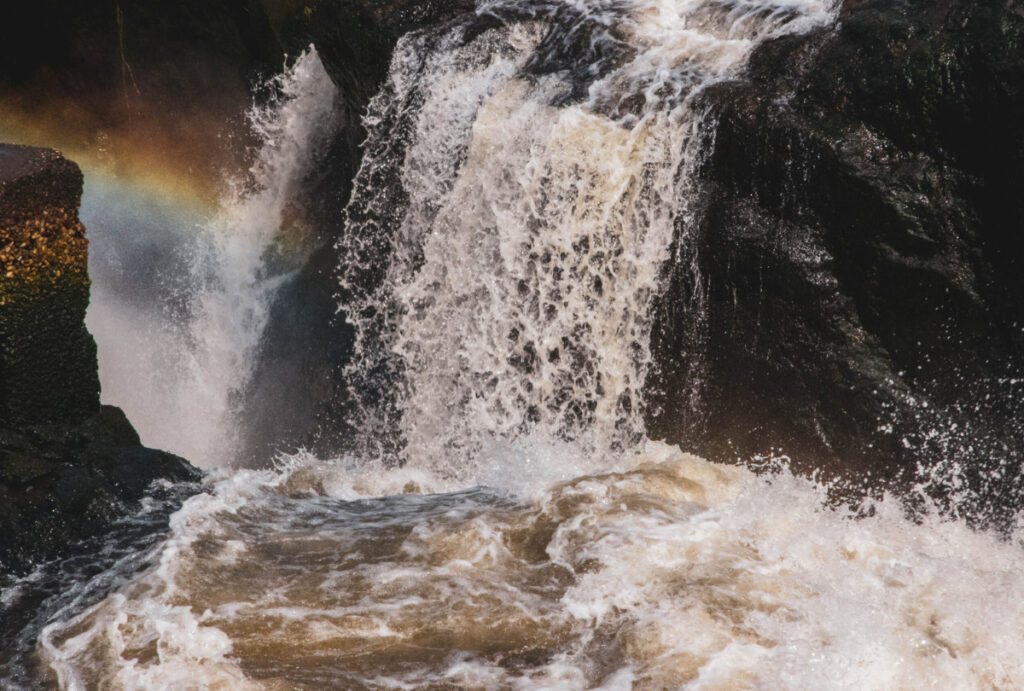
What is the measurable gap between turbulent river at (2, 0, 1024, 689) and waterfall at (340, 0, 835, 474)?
2cm

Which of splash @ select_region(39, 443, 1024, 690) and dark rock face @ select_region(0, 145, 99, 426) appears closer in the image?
splash @ select_region(39, 443, 1024, 690)

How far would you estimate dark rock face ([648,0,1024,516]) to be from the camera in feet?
15.2

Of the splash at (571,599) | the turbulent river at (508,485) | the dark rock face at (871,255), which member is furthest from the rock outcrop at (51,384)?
the dark rock face at (871,255)

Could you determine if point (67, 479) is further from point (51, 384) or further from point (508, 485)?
point (508, 485)

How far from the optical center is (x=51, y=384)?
529 cm

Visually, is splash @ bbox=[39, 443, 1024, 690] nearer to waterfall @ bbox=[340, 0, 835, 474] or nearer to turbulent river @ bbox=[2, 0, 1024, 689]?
turbulent river @ bbox=[2, 0, 1024, 689]

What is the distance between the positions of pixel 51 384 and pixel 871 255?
4694 mm

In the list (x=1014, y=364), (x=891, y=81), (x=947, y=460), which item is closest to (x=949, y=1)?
(x=891, y=81)

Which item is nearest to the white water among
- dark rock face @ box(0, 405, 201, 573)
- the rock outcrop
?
dark rock face @ box(0, 405, 201, 573)

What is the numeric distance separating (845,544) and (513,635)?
5.90 feet

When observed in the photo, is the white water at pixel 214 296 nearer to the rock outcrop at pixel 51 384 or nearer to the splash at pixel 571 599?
the rock outcrop at pixel 51 384

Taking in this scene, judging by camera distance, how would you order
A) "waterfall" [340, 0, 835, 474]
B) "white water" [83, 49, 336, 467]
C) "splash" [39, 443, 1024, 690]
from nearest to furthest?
"splash" [39, 443, 1024, 690] < "waterfall" [340, 0, 835, 474] < "white water" [83, 49, 336, 467]

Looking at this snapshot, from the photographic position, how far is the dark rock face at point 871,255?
4.64m

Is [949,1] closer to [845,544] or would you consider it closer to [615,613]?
[845,544]
